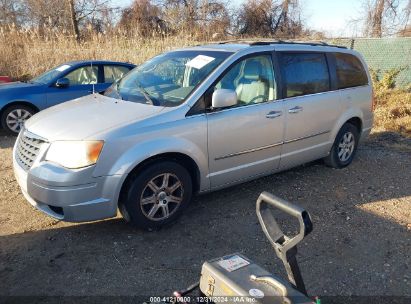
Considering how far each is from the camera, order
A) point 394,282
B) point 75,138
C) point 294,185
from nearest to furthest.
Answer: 1. point 394,282
2. point 75,138
3. point 294,185

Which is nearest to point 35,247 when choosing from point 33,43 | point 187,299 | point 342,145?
point 187,299

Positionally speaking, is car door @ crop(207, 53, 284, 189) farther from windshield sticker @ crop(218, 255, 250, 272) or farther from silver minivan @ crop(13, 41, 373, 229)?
windshield sticker @ crop(218, 255, 250, 272)

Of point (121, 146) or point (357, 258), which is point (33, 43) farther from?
point (357, 258)

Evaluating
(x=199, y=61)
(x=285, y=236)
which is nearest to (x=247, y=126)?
(x=199, y=61)

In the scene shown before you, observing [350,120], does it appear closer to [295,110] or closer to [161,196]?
[295,110]

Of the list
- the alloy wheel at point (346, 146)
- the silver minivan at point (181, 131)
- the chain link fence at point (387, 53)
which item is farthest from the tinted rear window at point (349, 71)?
the chain link fence at point (387, 53)

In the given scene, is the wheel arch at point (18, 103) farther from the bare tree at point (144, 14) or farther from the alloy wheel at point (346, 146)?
the bare tree at point (144, 14)

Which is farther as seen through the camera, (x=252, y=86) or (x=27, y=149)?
(x=252, y=86)

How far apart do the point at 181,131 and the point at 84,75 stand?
5203 mm

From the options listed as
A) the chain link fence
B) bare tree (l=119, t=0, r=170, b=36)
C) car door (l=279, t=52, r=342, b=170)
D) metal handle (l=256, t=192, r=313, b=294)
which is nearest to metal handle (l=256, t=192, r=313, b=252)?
metal handle (l=256, t=192, r=313, b=294)

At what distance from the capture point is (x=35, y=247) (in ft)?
11.4

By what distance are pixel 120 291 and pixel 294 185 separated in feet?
9.33

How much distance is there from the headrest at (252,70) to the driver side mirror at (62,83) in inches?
184

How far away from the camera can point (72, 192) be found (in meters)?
3.25
